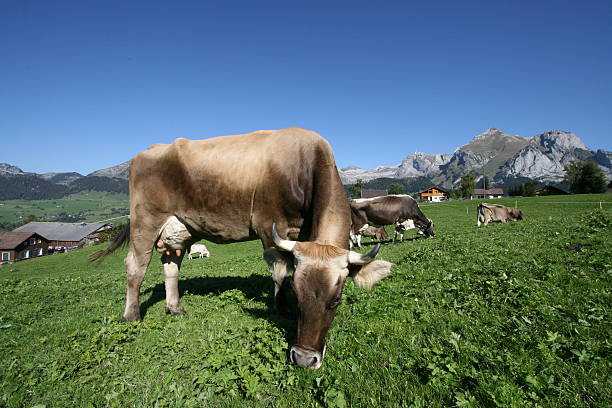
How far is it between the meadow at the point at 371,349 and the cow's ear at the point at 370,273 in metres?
0.88

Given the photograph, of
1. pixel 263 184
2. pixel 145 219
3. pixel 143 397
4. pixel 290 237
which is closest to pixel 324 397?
pixel 143 397

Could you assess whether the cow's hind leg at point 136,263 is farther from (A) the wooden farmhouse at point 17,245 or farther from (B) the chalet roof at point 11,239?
(B) the chalet roof at point 11,239

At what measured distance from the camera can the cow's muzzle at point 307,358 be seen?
4070 mm

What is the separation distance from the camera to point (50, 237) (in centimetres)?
10794

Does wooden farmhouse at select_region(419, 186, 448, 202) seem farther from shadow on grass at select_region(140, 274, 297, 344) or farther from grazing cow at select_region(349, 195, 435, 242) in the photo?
shadow on grass at select_region(140, 274, 297, 344)

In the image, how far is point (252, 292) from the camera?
8.70 meters

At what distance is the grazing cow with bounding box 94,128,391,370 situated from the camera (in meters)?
5.39

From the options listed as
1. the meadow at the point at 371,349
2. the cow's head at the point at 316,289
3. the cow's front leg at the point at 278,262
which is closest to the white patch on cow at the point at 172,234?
the meadow at the point at 371,349

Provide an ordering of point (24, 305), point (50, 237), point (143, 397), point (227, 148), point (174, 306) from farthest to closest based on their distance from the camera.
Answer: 1. point (50, 237)
2. point (24, 305)
3. point (174, 306)
4. point (227, 148)
5. point (143, 397)

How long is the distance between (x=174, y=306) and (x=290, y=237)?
11.7 ft

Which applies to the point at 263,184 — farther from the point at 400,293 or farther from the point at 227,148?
the point at 400,293

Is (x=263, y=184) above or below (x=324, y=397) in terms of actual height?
above

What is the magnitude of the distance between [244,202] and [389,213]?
18.2 m

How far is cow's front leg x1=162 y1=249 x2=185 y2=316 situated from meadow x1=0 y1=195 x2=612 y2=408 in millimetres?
360
